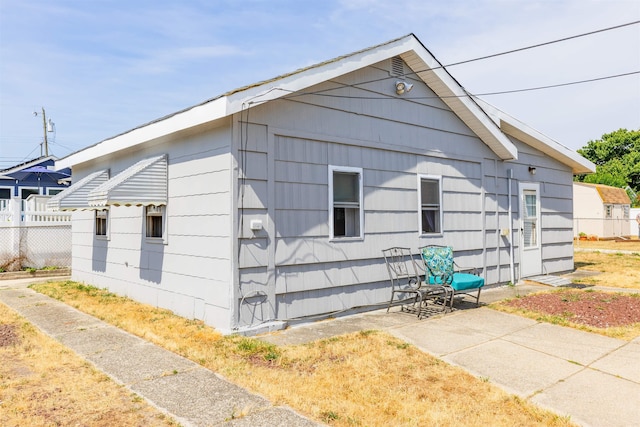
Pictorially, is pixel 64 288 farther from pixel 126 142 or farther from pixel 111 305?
Result: pixel 126 142

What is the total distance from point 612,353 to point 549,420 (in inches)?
92.9

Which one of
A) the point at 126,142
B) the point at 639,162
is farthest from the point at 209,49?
the point at 639,162

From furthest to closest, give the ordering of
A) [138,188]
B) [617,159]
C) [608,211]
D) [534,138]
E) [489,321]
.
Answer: [617,159], [608,211], [534,138], [138,188], [489,321]

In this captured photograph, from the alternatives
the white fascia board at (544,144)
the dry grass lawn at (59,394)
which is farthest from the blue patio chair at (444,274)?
the dry grass lawn at (59,394)

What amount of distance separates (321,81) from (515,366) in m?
4.55

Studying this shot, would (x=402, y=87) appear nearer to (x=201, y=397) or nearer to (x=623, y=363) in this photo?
(x=623, y=363)

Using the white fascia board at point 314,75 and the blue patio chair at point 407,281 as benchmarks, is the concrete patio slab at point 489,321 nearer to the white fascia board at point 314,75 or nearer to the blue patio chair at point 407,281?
the blue patio chair at point 407,281

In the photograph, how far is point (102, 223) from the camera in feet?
32.6

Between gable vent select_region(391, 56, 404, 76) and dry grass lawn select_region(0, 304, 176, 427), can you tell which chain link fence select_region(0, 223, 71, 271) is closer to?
dry grass lawn select_region(0, 304, 176, 427)

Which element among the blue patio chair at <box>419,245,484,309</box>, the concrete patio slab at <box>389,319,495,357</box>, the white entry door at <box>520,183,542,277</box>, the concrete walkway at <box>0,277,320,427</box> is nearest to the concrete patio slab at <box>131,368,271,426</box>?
the concrete walkway at <box>0,277,320,427</box>

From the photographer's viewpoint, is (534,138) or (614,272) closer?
(534,138)

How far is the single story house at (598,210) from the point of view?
30.5 metres

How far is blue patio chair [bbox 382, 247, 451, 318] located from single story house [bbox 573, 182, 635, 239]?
2699 cm

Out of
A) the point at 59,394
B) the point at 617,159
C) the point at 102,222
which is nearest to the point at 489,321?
the point at 59,394
